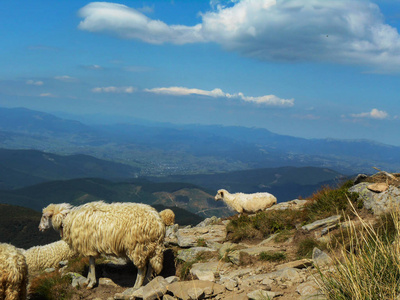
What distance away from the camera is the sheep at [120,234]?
31.9ft

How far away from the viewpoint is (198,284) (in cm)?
771

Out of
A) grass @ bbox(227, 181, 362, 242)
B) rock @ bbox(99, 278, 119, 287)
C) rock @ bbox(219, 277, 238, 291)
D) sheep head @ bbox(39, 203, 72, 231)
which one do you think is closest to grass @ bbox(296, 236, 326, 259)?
rock @ bbox(219, 277, 238, 291)

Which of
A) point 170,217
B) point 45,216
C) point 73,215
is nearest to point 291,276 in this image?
point 73,215

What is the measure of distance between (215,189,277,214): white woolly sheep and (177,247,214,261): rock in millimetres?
7396

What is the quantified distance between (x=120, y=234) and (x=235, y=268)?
3764 millimetres

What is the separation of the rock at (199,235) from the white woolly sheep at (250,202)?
3.25 meters

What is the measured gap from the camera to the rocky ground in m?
7.04

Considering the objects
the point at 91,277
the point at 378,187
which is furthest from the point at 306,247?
the point at 91,277

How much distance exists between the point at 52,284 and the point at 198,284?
587cm

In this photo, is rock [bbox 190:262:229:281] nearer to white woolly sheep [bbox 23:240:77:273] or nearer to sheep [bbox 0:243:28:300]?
sheep [bbox 0:243:28:300]

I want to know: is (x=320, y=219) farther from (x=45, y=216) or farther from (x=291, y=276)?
(x=45, y=216)

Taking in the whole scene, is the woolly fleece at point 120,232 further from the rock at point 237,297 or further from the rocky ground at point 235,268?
the rock at point 237,297

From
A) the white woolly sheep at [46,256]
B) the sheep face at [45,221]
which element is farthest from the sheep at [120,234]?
the white woolly sheep at [46,256]

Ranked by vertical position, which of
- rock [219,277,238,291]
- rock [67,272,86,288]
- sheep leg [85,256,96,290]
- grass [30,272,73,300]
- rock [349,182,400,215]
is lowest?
grass [30,272,73,300]
